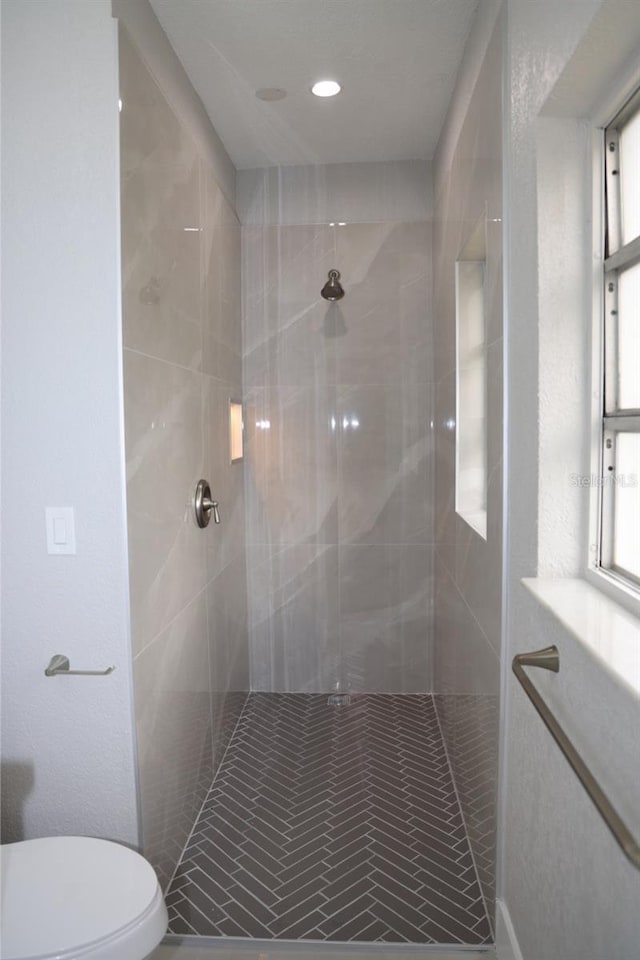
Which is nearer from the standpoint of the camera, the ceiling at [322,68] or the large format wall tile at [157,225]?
the large format wall tile at [157,225]

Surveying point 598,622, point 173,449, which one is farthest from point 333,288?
point 598,622

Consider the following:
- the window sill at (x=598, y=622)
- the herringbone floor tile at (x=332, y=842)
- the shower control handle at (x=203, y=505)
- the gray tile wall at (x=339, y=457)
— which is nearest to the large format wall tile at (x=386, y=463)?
the gray tile wall at (x=339, y=457)

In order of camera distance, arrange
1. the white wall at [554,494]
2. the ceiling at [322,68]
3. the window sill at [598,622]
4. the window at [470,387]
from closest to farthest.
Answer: the window sill at [598,622] → the white wall at [554,494] → the ceiling at [322,68] → the window at [470,387]

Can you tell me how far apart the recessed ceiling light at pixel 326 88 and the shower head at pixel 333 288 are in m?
0.85

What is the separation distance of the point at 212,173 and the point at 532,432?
2.00 metres

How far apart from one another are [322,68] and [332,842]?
2.70 meters

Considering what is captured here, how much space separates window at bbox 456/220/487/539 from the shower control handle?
0.94 m

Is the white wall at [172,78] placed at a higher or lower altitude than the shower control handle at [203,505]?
higher

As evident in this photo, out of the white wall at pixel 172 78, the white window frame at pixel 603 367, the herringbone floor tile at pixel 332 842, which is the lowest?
the herringbone floor tile at pixel 332 842

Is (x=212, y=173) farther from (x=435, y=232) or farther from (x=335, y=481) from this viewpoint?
(x=335, y=481)

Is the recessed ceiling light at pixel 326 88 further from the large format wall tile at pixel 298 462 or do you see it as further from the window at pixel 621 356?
the window at pixel 621 356

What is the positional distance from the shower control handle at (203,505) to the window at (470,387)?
94 centimetres

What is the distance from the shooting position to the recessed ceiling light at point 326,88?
258cm

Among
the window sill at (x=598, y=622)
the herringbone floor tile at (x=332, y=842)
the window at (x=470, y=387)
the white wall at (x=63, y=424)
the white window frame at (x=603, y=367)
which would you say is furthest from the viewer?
the window at (x=470, y=387)
